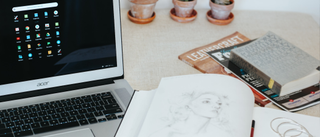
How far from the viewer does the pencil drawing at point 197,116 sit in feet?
1.76

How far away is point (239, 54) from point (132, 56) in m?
0.31

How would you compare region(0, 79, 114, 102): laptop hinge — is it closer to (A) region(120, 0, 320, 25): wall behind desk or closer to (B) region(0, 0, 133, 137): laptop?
(B) region(0, 0, 133, 137): laptop

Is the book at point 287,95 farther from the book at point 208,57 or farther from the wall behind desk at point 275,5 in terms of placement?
the wall behind desk at point 275,5

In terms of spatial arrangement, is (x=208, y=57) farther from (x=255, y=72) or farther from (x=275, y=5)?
(x=275, y=5)

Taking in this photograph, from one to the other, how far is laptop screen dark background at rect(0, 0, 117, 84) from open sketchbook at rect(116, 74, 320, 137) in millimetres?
167

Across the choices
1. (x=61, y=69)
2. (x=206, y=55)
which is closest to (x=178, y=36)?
(x=206, y=55)

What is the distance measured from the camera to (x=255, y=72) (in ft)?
2.55

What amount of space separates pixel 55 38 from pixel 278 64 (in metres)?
0.56

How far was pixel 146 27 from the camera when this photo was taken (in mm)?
1059

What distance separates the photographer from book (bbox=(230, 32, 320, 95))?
28.9 inches

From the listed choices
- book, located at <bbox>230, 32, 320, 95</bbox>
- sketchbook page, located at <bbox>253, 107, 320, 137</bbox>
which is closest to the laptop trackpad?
sketchbook page, located at <bbox>253, 107, 320, 137</bbox>

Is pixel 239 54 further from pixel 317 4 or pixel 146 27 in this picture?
pixel 317 4

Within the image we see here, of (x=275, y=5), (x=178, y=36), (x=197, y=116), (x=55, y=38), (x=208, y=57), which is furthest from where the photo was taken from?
(x=275, y=5)

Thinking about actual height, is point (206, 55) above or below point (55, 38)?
below
